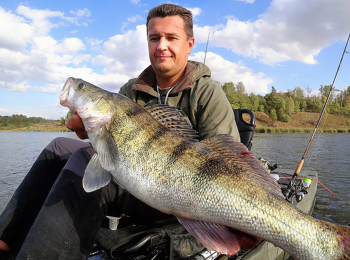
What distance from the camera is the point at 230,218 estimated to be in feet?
6.41

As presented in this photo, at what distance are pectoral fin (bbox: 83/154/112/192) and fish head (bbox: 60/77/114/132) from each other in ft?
1.25

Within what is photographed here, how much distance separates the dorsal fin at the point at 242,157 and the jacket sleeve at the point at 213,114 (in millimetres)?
589

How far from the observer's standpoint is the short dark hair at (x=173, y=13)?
3.16 meters

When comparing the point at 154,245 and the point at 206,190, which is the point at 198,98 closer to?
the point at 206,190

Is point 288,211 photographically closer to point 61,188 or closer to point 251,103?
point 61,188

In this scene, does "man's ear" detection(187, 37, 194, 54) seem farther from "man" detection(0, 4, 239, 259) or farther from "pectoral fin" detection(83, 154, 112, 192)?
"pectoral fin" detection(83, 154, 112, 192)

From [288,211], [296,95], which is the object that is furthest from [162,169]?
[296,95]

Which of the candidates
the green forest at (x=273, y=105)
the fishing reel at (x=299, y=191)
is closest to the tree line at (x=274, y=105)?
the green forest at (x=273, y=105)

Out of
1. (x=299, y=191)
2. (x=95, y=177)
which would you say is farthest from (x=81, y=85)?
(x=299, y=191)

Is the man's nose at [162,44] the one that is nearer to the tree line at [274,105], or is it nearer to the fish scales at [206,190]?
the fish scales at [206,190]

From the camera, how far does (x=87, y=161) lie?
8.95 feet

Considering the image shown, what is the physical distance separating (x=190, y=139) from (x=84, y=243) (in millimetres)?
1291

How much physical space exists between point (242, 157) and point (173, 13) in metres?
1.95

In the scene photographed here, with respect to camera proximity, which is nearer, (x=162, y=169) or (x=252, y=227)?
(x=252, y=227)
